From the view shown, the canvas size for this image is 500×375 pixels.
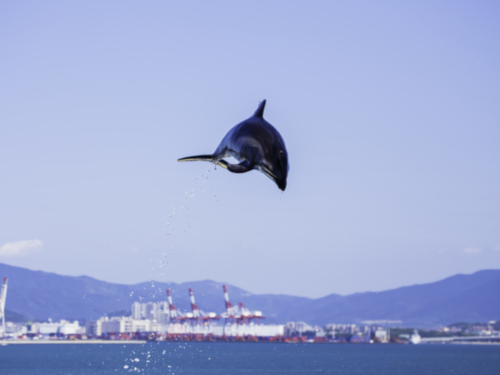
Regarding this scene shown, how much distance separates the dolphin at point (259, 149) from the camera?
9.27m

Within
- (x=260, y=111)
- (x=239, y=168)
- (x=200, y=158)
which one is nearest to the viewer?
(x=239, y=168)

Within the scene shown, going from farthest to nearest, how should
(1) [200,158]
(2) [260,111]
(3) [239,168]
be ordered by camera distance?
1. (1) [200,158]
2. (2) [260,111]
3. (3) [239,168]

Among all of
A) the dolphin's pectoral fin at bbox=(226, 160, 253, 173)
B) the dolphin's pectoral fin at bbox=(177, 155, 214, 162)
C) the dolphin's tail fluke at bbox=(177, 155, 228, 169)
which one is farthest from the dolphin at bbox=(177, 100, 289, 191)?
the dolphin's pectoral fin at bbox=(177, 155, 214, 162)

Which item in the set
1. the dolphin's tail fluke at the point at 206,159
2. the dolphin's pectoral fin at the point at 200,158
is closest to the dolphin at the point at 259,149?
the dolphin's tail fluke at the point at 206,159

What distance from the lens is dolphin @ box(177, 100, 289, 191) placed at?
9266 millimetres

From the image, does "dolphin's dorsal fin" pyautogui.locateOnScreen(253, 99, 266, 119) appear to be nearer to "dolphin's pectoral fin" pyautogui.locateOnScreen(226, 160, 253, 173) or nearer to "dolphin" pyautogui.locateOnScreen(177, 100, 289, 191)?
"dolphin" pyautogui.locateOnScreen(177, 100, 289, 191)

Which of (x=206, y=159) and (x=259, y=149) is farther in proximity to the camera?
(x=206, y=159)

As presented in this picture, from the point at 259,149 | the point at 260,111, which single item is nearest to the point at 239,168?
the point at 259,149

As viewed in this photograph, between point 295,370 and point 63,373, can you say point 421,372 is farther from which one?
point 63,373

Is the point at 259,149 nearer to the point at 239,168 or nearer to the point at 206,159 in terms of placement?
the point at 239,168

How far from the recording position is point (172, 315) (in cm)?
19900

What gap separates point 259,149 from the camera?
9.50 meters

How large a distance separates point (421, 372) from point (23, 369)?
48.3m

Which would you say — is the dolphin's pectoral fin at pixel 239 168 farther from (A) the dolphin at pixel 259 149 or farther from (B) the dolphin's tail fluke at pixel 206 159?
(B) the dolphin's tail fluke at pixel 206 159
